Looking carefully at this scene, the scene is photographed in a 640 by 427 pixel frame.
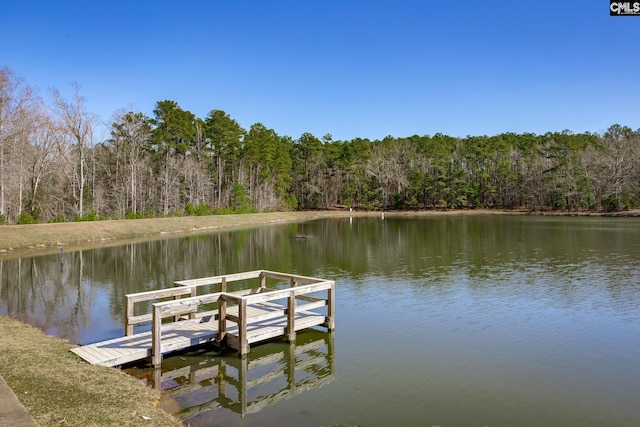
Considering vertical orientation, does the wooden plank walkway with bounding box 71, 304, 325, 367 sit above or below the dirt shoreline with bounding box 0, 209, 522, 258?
below

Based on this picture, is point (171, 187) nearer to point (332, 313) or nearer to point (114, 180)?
point (114, 180)

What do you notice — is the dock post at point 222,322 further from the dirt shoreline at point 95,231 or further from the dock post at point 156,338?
the dirt shoreline at point 95,231

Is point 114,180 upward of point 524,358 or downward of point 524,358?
upward

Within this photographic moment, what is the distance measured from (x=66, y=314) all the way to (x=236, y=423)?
380 inches

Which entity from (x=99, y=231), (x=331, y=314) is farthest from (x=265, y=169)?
(x=331, y=314)

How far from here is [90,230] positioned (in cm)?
3944

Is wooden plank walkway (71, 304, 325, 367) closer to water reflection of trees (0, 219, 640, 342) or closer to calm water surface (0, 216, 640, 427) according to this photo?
calm water surface (0, 216, 640, 427)

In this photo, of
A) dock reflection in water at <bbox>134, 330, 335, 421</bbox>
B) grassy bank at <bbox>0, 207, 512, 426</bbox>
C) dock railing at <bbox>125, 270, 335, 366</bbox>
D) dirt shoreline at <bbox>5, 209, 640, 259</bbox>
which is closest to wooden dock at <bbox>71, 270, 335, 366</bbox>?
dock railing at <bbox>125, 270, 335, 366</bbox>

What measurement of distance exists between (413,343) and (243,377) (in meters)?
Result: 4.56

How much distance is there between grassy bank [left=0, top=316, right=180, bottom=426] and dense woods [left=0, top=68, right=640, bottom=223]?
34.0 metres

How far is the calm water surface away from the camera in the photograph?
27.4ft

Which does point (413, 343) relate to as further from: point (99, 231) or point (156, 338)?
point (99, 231)

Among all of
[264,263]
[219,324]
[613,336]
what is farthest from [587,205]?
[219,324]

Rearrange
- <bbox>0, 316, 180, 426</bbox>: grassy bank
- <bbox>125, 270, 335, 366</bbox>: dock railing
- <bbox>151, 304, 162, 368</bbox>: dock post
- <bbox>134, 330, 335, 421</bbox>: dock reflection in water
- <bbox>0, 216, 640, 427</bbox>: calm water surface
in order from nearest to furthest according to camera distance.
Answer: <bbox>0, 316, 180, 426</bbox>: grassy bank < <bbox>0, 216, 640, 427</bbox>: calm water surface < <bbox>134, 330, 335, 421</bbox>: dock reflection in water < <bbox>151, 304, 162, 368</bbox>: dock post < <bbox>125, 270, 335, 366</bbox>: dock railing
